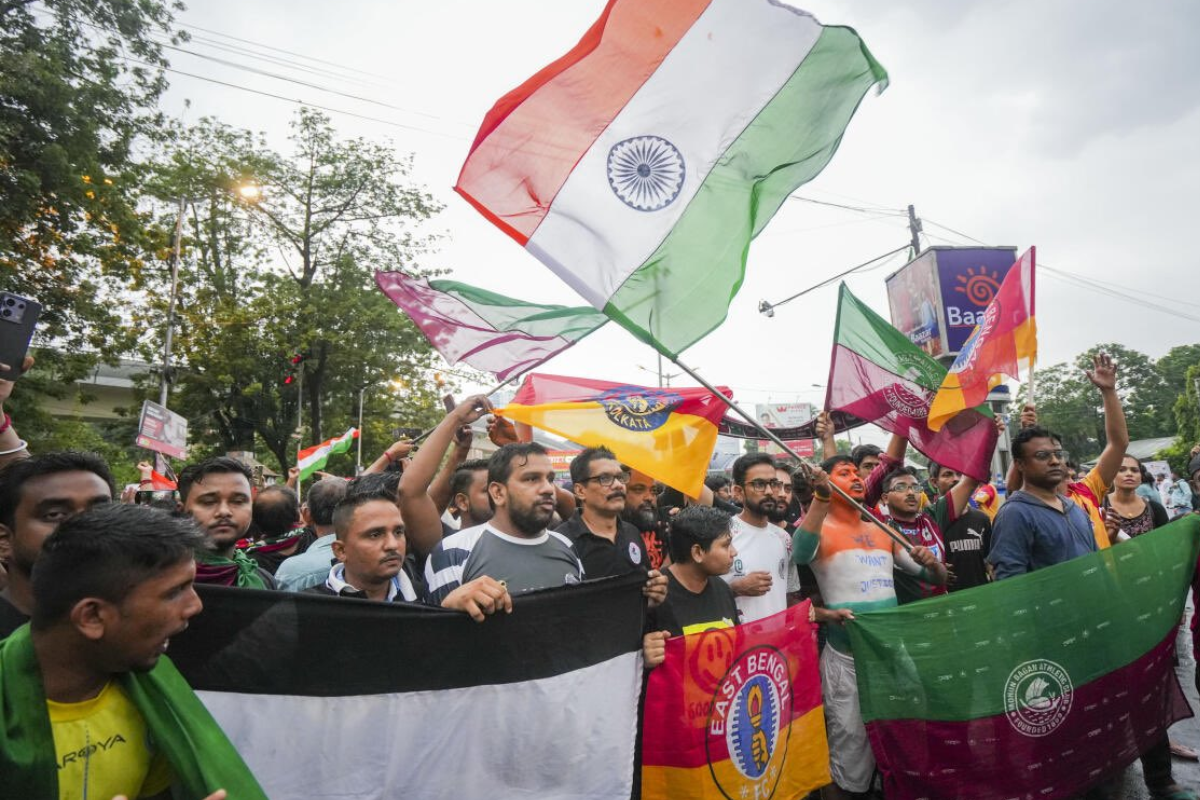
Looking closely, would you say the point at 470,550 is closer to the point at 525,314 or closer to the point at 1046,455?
the point at 525,314

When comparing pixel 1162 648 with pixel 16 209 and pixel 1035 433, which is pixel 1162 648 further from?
pixel 16 209

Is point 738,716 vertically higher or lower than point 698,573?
lower

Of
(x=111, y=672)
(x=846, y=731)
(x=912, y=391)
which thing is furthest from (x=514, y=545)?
(x=912, y=391)

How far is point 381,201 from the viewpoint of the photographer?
25.1 meters

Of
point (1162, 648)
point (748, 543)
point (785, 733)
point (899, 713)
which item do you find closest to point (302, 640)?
point (785, 733)

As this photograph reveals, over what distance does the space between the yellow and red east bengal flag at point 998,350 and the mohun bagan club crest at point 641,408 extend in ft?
5.66

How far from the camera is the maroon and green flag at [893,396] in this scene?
4605mm

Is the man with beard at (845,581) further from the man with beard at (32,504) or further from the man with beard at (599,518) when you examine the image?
the man with beard at (32,504)

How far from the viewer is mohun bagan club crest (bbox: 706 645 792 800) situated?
2.94 meters

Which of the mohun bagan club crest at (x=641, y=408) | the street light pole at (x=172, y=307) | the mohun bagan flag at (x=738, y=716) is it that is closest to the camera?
the mohun bagan flag at (x=738, y=716)

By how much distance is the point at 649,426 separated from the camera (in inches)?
172

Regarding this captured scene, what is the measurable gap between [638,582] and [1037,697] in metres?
2.16

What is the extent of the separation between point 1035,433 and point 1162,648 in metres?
1.29

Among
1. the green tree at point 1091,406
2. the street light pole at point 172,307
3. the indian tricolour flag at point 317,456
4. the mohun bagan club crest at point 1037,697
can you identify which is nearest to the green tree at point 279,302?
the street light pole at point 172,307
